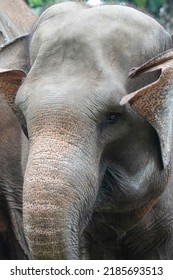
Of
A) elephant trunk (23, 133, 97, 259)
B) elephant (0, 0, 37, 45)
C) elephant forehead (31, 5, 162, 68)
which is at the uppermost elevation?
elephant forehead (31, 5, 162, 68)

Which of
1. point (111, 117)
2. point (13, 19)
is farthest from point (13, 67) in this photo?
point (13, 19)

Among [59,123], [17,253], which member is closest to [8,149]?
[17,253]

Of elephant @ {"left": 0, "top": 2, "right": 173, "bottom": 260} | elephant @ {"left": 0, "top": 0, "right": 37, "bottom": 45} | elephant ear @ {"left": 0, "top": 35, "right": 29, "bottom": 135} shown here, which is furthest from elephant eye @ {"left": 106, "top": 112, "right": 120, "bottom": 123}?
elephant @ {"left": 0, "top": 0, "right": 37, "bottom": 45}

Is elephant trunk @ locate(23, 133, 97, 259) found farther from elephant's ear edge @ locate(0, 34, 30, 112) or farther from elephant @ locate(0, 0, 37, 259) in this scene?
elephant @ locate(0, 0, 37, 259)

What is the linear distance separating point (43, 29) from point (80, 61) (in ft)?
0.92

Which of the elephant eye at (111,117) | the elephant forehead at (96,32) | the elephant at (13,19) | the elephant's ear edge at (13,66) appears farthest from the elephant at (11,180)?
the elephant eye at (111,117)

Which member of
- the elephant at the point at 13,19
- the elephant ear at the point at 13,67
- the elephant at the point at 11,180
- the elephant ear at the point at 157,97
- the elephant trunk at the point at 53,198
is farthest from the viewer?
the elephant at the point at 13,19

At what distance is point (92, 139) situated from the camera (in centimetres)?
406

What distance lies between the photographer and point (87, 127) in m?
4.04

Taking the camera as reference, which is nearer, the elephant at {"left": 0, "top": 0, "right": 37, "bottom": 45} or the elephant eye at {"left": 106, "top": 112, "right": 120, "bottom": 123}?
the elephant eye at {"left": 106, "top": 112, "right": 120, "bottom": 123}

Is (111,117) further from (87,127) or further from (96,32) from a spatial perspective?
(96,32)

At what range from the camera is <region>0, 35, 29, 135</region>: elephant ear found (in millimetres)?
4383

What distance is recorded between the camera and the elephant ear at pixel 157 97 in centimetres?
416

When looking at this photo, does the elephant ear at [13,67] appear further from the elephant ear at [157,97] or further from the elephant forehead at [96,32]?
the elephant ear at [157,97]
